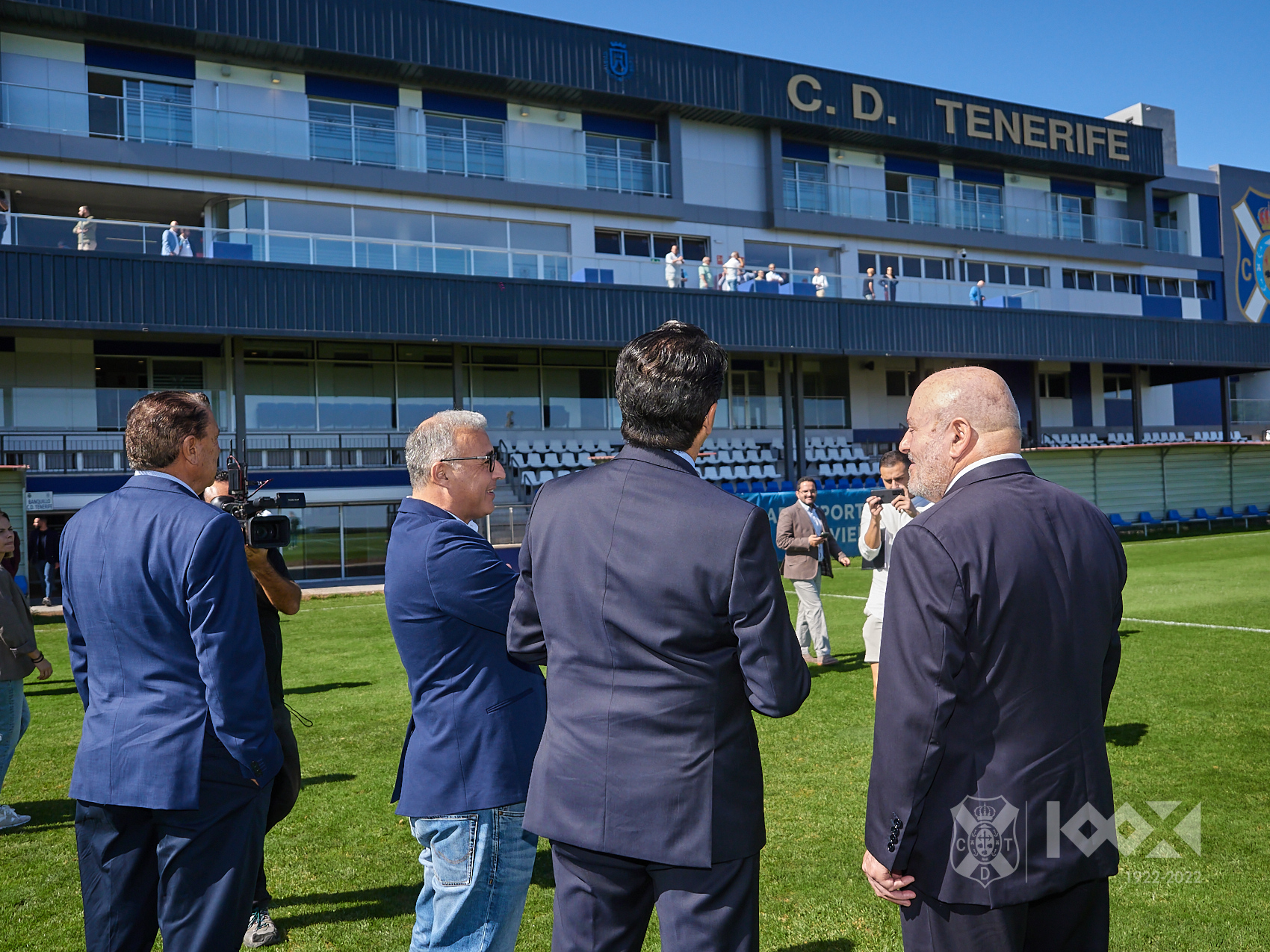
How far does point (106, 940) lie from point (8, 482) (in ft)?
63.1

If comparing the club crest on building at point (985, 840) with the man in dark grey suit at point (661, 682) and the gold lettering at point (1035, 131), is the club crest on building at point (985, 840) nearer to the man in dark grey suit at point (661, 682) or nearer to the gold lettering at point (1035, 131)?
the man in dark grey suit at point (661, 682)

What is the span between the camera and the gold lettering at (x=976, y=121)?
35375 millimetres

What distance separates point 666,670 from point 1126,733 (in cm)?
621

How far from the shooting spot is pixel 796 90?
3247cm

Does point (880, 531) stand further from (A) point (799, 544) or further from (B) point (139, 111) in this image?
(B) point (139, 111)

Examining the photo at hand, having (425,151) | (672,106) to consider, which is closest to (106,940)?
(425,151)

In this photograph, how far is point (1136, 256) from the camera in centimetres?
3894

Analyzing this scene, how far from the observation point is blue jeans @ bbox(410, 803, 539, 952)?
9.81 ft

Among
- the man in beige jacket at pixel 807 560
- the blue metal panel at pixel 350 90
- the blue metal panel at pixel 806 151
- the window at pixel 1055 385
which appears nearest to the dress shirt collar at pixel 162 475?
the man in beige jacket at pixel 807 560

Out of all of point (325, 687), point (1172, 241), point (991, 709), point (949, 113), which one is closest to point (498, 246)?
point (949, 113)

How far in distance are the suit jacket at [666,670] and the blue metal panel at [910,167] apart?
36.2 metres

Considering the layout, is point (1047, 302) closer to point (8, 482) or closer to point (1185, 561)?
point (1185, 561)

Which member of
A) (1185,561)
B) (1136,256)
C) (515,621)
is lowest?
(1185,561)

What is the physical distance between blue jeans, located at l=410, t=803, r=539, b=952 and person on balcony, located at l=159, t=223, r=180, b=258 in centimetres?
2173
